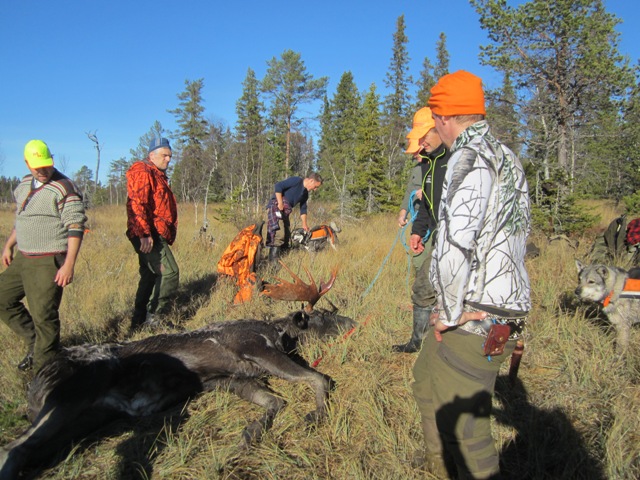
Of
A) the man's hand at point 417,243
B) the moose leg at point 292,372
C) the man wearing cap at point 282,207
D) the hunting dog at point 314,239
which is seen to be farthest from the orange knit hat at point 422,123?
the hunting dog at point 314,239

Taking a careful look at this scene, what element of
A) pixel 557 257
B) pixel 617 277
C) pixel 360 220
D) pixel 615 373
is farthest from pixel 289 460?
pixel 360 220

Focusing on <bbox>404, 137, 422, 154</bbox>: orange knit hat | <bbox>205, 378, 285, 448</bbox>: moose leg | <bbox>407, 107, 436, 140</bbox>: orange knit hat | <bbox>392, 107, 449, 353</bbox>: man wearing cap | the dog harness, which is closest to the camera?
<bbox>205, 378, 285, 448</bbox>: moose leg

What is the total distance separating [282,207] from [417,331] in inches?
171

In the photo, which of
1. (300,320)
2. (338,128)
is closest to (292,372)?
(300,320)

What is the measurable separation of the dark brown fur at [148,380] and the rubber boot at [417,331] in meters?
1.01

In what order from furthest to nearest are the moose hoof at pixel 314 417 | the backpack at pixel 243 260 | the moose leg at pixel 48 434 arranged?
1. the backpack at pixel 243 260
2. the moose hoof at pixel 314 417
3. the moose leg at pixel 48 434

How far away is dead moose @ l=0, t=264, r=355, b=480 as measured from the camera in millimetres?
2738

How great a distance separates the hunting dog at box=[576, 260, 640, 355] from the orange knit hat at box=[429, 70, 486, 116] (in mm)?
3312

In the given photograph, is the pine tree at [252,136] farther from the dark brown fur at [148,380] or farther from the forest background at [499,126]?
the dark brown fur at [148,380]

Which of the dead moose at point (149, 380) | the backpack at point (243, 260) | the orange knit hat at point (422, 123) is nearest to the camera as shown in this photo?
the dead moose at point (149, 380)

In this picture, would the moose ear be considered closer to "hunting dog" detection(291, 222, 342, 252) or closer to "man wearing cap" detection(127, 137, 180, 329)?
"man wearing cap" detection(127, 137, 180, 329)

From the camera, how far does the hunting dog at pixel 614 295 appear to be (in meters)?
4.14

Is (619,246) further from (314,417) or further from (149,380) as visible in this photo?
(149,380)

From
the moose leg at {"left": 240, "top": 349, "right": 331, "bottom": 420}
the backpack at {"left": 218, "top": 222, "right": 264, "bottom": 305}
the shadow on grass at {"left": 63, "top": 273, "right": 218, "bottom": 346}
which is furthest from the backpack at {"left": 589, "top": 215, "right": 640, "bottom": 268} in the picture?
the shadow on grass at {"left": 63, "top": 273, "right": 218, "bottom": 346}
